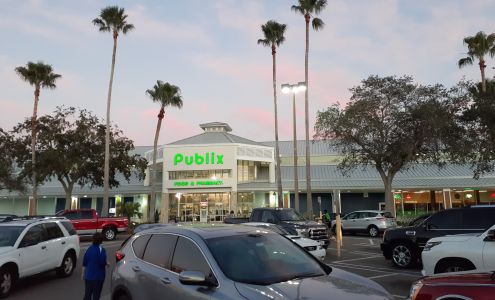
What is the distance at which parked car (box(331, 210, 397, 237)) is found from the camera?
25.8 metres

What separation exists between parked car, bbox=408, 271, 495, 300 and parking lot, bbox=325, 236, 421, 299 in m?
3.83

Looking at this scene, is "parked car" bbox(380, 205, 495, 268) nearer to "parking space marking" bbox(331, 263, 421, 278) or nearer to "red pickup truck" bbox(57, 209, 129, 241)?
"parking space marking" bbox(331, 263, 421, 278)

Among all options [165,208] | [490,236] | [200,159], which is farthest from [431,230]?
[165,208]

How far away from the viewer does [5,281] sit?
9523 mm

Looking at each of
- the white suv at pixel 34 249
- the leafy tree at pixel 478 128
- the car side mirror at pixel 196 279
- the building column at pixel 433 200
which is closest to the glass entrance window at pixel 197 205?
the building column at pixel 433 200

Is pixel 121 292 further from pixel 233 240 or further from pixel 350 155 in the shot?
pixel 350 155

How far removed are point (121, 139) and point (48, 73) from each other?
26.8ft

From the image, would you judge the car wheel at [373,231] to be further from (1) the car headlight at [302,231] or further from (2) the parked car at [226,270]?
(2) the parked car at [226,270]

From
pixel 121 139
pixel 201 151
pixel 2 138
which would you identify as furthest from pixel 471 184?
pixel 2 138

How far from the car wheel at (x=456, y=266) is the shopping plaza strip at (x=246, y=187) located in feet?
101

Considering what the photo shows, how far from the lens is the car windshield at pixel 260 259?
14.6ft

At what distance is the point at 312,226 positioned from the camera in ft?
51.2

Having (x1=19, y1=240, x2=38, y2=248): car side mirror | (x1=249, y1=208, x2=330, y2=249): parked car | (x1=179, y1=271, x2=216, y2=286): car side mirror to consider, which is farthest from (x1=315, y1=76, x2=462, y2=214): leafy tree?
(x1=179, y1=271, x2=216, y2=286): car side mirror

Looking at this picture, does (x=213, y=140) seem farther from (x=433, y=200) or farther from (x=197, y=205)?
(x=433, y=200)
